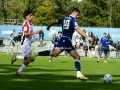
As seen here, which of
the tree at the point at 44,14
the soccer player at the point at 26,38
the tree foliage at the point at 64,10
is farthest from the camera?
the tree foliage at the point at 64,10

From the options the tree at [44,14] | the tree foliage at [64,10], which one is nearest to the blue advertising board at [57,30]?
the tree foliage at [64,10]

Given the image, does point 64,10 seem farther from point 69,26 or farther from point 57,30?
point 69,26

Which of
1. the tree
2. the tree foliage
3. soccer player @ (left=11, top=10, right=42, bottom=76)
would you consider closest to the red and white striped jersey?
soccer player @ (left=11, top=10, right=42, bottom=76)

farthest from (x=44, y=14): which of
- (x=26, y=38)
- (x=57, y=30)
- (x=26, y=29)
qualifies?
(x=26, y=29)

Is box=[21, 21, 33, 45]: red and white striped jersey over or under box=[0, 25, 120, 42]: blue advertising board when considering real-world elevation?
over

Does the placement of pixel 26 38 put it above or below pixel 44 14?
below

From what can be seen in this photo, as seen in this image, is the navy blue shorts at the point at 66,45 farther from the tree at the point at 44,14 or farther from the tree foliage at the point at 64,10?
the tree at the point at 44,14

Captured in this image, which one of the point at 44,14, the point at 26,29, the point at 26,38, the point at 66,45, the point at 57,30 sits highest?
the point at 44,14

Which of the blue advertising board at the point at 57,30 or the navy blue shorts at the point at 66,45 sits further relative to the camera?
the blue advertising board at the point at 57,30

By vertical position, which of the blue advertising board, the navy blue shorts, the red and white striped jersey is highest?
the red and white striped jersey

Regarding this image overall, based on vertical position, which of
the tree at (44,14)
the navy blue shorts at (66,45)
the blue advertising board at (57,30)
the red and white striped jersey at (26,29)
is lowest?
the blue advertising board at (57,30)

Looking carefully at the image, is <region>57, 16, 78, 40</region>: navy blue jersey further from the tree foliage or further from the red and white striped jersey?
the tree foliage

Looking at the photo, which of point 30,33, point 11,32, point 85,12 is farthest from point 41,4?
point 30,33

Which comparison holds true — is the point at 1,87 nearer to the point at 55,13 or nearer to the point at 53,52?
the point at 53,52
